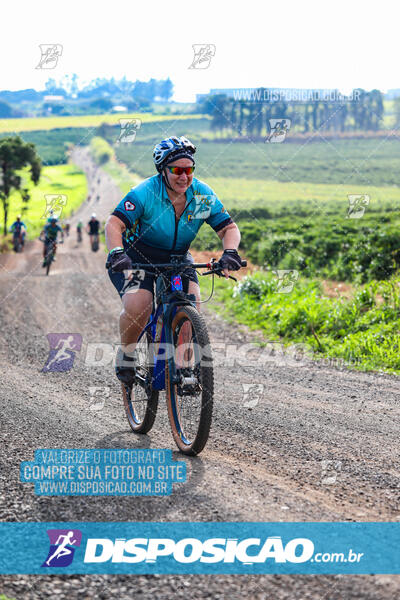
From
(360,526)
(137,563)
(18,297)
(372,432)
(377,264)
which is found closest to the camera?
(137,563)

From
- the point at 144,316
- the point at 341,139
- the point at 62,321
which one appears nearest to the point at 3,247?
the point at 62,321

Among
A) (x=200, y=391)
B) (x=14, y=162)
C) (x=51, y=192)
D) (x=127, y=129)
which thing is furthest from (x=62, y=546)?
(x=51, y=192)

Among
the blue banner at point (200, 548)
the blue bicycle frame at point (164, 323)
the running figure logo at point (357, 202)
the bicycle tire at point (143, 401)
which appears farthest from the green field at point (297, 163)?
the blue banner at point (200, 548)

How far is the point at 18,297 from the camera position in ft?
57.7

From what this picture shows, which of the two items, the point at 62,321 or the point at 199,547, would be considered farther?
the point at 62,321

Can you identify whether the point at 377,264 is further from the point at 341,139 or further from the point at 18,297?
the point at 341,139

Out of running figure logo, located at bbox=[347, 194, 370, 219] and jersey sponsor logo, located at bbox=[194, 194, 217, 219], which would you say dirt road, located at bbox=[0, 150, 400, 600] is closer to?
jersey sponsor logo, located at bbox=[194, 194, 217, 219]

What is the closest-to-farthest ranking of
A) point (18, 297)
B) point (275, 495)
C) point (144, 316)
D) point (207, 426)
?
point (275, 495)
point (207, 426)
point (144, 316)
point (18, 297)

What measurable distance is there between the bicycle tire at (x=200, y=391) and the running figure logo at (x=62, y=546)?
1395mm

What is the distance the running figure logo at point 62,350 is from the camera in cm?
953

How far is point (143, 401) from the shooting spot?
20.1ft

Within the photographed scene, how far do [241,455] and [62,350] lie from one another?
611cm

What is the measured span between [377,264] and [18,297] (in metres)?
9.45

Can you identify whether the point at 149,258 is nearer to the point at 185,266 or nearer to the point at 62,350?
the point at 185,266
